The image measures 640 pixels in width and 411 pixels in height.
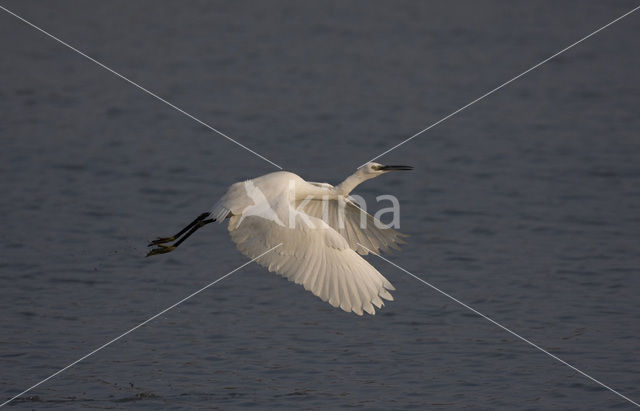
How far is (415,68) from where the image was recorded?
1773 cm

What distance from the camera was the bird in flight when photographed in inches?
313

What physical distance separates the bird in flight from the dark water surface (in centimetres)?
105

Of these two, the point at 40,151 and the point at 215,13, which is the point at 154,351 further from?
the point at 215,13

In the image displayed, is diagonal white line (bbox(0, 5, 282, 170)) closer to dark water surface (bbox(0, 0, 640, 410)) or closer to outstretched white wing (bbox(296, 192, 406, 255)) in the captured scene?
dark water surface (bbox(0, 0, 640, 410))

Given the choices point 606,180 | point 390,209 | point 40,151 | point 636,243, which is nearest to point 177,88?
point 40,151

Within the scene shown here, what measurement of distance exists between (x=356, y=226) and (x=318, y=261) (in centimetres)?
96

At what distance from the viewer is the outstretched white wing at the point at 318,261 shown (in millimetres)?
7902

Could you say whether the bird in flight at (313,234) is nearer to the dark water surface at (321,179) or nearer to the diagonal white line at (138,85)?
the dark water surface at (321,179)

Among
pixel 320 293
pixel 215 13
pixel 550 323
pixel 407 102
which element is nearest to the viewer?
pixel 320 293

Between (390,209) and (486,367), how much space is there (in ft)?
12.9

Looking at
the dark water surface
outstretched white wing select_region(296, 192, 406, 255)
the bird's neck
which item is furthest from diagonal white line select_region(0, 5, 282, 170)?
outstretched white wing select_region(296, 192, 406, 255)

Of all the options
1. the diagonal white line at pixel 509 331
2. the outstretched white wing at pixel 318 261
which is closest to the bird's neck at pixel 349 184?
the diagonal white line at pixel 509 331

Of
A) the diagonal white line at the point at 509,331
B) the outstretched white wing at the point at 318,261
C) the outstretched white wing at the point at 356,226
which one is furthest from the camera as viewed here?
the outstretched white wing at the point at 356,226

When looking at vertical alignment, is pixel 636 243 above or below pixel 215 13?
below
